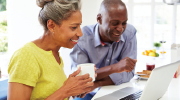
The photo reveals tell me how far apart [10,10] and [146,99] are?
309cm

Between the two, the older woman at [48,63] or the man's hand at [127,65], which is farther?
the man's hand at [127,65]

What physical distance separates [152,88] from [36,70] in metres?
0.68

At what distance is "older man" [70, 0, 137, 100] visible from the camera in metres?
1.63

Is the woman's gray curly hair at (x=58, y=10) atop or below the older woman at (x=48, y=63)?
atop

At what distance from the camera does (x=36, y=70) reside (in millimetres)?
1065

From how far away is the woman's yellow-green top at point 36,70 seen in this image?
39.5 inches

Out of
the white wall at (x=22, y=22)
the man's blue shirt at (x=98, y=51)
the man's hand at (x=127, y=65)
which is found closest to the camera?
the man's hand at (x=127, y=65)

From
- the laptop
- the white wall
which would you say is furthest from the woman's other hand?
the white wall

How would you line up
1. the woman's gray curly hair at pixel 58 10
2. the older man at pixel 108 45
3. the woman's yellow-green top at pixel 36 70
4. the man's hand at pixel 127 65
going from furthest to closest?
the older man at pixel 108 45 → the man's hand at pixel 127 65 → the woman's gray curly hair at pixel 58 10 → the woman's yellow-green top at pixel 36 70

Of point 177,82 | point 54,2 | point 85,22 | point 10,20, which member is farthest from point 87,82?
point 85,22

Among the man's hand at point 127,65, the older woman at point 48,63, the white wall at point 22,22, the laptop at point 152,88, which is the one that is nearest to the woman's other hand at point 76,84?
the older woman at point 48,63

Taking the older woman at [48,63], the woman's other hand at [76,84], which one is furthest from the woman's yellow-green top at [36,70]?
the woman's other hand at [76,84]

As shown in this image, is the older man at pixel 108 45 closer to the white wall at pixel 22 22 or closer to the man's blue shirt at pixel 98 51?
the man's blue shirt at pixel 98 51

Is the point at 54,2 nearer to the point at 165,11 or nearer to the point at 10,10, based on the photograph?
the point at 10,10
